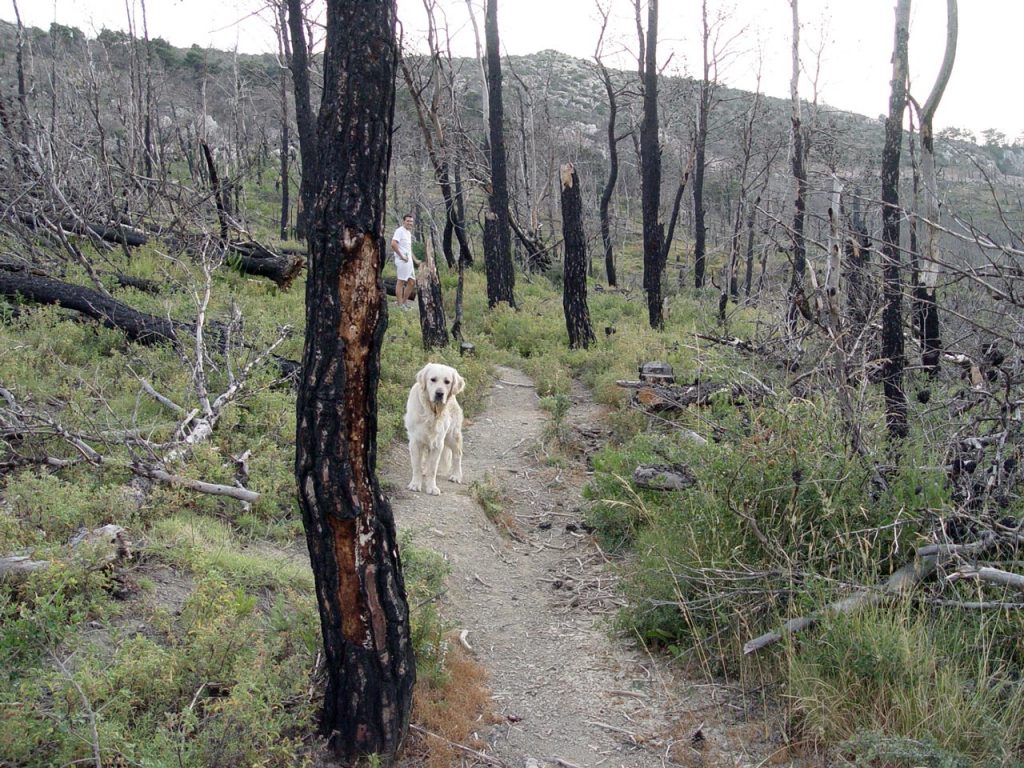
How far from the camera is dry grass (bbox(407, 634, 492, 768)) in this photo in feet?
12.2

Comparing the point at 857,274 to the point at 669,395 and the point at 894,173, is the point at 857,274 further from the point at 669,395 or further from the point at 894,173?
the point at 894,173

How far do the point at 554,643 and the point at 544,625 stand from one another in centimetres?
28

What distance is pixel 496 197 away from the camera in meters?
18.6

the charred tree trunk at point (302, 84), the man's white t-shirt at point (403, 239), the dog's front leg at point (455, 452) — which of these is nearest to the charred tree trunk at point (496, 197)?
the man's white t-shirt at point (403, 239)

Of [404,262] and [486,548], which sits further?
[404,262]

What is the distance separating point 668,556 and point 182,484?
348 cm

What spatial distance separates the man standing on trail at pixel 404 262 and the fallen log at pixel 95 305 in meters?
5.58

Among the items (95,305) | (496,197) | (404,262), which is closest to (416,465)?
(95,305)

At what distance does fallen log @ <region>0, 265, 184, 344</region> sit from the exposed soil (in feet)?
11.2

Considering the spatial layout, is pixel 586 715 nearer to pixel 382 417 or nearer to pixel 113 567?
pixel 113 567

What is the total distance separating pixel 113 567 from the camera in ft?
14.6

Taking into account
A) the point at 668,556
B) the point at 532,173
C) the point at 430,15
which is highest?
the point at 430,15

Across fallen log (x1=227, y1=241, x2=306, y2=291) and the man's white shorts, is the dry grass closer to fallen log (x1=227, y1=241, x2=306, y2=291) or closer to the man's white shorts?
fallen log (x1=227, y1=241, x2=306, y2=291)

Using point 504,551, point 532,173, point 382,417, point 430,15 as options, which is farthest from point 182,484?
point 532,173
